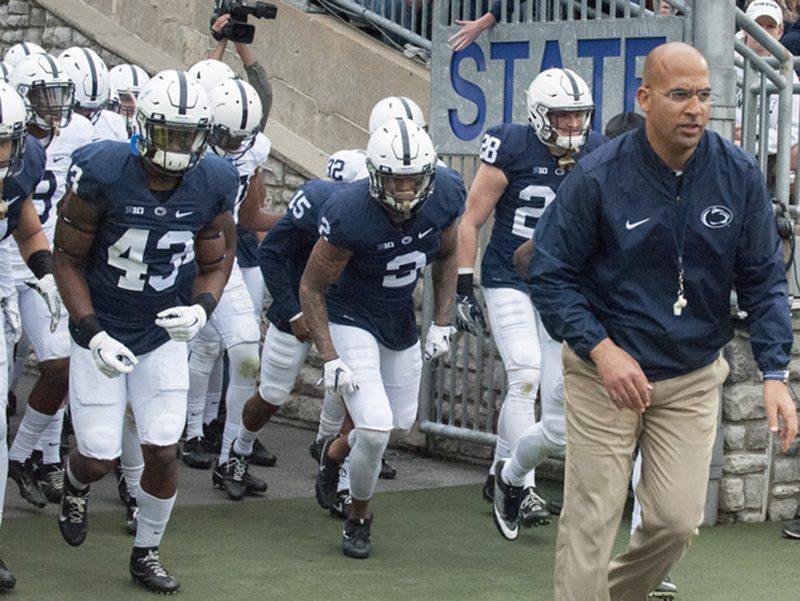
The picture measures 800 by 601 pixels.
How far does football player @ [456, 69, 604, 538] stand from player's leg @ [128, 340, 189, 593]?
172cm

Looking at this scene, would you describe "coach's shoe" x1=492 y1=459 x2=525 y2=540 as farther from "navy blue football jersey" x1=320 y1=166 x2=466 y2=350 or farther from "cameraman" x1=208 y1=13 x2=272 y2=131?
"cameraman" x1=208 y1=13 x2=272 y2=131

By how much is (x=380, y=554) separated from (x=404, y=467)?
215 centimetres

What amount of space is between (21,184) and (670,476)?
294 cm

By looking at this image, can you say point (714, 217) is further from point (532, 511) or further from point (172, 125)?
point (532, 511)

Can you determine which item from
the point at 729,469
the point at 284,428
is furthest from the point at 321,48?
the point at 729,469

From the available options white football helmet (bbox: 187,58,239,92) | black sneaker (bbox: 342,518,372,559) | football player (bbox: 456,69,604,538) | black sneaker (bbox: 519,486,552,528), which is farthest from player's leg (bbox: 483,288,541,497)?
white football helmet (bbox: 187,58,239,92)

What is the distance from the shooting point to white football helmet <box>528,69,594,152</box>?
7719 millimetres

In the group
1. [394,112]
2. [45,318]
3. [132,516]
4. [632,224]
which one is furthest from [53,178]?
[632,224]

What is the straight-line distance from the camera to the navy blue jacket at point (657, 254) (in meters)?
5.14

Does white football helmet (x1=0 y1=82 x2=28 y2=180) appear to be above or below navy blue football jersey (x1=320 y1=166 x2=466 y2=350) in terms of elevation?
above

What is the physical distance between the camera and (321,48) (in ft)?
37.7

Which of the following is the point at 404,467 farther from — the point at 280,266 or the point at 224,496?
the point at 280,266

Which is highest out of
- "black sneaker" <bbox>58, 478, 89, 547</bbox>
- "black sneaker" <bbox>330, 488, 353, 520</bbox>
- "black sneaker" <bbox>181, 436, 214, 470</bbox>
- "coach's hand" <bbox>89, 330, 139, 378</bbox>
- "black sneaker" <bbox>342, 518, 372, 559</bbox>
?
"coach's hand" <bbox>89, 330, 139, 378</bbox>

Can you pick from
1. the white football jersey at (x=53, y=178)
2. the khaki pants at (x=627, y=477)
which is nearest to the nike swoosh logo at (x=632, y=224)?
the khaki pants at (x=627, y=477)
